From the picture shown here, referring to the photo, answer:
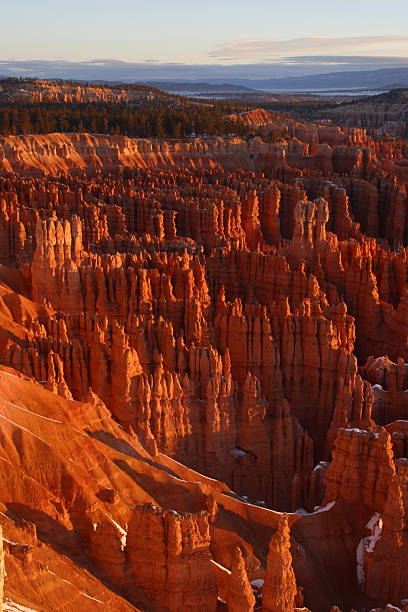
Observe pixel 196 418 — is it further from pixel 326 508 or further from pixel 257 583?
pixel 257 583

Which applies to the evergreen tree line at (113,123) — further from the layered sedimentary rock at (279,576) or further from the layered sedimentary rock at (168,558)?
the layered sedimentary rock at (279,576)

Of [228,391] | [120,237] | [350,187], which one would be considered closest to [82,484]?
[228,391]

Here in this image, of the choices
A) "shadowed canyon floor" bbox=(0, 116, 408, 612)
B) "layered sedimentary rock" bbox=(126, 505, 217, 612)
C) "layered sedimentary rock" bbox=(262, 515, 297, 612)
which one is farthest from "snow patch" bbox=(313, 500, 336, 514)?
"layered sedimentary rock" bbox=(126, 505, 217, 612)

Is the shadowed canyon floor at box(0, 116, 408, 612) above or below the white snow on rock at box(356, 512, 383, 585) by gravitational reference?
above

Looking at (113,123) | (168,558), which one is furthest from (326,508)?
(113,123)

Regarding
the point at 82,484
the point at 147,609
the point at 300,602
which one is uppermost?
the point at 82,484

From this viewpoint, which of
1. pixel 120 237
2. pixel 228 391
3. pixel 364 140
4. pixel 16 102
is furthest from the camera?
pixel 16 102

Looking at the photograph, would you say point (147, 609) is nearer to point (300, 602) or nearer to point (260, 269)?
point (300, 602)

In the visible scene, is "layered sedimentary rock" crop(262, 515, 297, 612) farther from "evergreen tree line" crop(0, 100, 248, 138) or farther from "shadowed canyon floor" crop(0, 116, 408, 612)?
"evergreen tree line" crop(0, 100, 248, 138)
